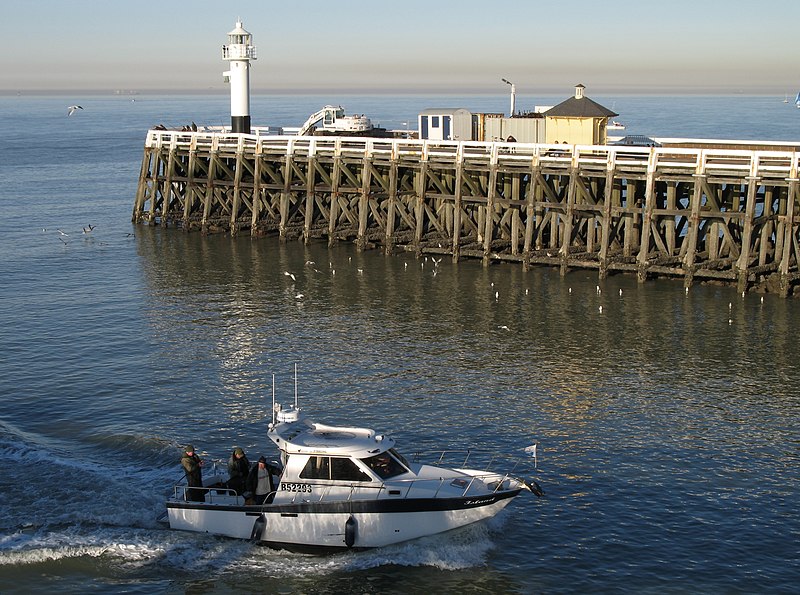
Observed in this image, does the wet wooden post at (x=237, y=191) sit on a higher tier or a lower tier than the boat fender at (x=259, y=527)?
higher

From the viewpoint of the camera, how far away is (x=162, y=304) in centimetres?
4272

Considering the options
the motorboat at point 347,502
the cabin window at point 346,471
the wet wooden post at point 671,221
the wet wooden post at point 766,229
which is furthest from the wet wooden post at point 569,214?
the cabin window at point 346,471

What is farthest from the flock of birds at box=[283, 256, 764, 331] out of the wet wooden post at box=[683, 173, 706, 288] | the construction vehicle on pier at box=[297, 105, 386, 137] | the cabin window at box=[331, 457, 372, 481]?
the cabin window at box=[331, 457, 372, 481]

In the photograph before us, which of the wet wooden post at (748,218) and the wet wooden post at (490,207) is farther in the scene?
the wet wooden post at (490,207)

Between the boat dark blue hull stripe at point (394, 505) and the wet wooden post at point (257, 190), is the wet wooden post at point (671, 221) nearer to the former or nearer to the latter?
the wet wooden post at point (257, 190)

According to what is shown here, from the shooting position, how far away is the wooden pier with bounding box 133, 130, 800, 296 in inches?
1623

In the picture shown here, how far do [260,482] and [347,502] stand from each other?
6.68 ft

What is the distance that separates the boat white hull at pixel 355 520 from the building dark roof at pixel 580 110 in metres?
31.6

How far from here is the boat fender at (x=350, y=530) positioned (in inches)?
830

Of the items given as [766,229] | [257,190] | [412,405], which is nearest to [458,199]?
[257,190]

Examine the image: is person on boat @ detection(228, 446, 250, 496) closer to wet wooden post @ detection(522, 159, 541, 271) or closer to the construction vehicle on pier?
wet wooden post @ detection(522, 159, 541, 271)

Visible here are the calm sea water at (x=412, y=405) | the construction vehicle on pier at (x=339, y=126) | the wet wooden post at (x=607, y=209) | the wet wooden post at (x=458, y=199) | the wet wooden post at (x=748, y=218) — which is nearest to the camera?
the calm sea water at (x=412, y=405)

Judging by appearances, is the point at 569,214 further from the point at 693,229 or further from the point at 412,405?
the point at 412,405

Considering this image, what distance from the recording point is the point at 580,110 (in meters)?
50.2
